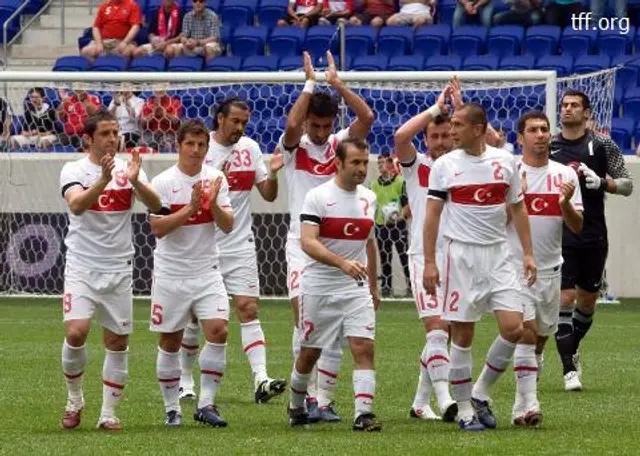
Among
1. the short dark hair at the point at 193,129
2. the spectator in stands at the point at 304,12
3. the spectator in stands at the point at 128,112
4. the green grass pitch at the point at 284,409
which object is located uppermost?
the spectator in stands at the point at 304,12

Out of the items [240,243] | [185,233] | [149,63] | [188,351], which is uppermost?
[149,63]

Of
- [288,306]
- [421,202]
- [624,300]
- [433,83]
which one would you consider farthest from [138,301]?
[421,202]

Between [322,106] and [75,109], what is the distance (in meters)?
11.4

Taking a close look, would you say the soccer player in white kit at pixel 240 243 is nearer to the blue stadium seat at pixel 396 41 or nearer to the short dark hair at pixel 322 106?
the short dark hair at pixel 322 106

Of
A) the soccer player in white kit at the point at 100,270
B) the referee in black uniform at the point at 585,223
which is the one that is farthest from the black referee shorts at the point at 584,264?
the soccer player in white kit at the point at 100,270

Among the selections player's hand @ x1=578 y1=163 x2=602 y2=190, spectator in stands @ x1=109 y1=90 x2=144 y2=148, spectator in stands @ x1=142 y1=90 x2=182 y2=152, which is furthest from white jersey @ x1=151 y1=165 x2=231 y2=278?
spectator in stands @ x1=142 y1=90 x2=182 y2=152

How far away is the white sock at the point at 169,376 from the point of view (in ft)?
38.4

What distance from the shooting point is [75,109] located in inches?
923

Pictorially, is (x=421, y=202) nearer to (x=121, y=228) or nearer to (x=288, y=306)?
(x=121, y=228)

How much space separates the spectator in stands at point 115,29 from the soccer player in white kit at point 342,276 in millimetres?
17136

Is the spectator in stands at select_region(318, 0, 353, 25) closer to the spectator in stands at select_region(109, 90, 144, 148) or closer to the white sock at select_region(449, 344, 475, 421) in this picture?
the spectator in stands at select_region(109, 90, 144, 148)

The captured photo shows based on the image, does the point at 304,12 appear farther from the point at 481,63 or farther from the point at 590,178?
the point at 590,178

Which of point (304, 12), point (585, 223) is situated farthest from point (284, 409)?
point (304, 12)

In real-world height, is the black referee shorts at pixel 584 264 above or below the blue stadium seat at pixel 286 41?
below
